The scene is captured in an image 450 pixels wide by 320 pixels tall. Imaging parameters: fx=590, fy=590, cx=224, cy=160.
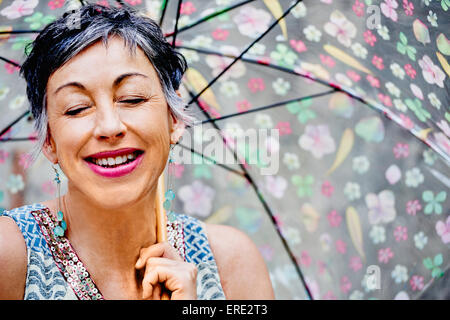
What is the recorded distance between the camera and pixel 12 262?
6.51ft

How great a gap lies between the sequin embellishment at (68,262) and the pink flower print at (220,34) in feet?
3.31

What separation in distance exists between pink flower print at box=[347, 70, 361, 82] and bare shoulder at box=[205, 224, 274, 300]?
0.83m

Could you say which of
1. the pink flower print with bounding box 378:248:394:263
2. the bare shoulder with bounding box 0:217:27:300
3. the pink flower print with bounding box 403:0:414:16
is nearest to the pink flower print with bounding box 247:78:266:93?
the pink flower print with bounding box 403:0:414:16

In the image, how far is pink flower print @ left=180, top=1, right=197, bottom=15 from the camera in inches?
93.4

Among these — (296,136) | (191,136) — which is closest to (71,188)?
(191,136)

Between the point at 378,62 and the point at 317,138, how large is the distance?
0.45 meters

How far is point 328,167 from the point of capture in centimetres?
267

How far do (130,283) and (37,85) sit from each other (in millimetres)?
791

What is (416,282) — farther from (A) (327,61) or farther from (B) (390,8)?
(B) (390,8)

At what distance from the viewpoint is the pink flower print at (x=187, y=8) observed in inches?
93.4

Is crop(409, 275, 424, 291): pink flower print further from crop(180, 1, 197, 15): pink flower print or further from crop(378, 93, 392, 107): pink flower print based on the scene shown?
crop(180, 1, 197, 15): pink flower print

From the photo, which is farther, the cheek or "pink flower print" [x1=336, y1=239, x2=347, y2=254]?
"pink flower print" [x1=336, y1=239, x2=347, y2=254]

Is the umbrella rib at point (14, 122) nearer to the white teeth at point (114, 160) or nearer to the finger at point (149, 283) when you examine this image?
the white teeth at point (114, 160)
